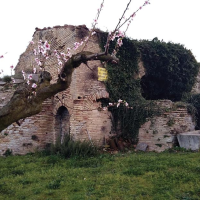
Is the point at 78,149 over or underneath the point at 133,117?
underneath

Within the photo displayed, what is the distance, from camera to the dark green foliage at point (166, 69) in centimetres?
1103

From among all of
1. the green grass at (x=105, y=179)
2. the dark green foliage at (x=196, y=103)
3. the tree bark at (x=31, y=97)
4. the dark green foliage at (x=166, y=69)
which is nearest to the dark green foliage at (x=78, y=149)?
the green grass at (x=105, y=179)

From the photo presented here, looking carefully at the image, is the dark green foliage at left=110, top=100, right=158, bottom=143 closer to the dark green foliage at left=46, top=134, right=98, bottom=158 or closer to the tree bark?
the dark green foliage at left=46, top=134, right=98, bottom=158

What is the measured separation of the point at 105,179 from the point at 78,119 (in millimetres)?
3575

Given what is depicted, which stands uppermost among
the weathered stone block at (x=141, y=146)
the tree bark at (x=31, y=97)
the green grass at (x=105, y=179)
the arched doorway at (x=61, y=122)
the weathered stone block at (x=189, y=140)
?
the tree bark at (x=31, y=97)

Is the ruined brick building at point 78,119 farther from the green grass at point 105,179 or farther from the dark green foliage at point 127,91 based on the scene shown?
the green grass at point 105,179

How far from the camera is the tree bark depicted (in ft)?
11.2

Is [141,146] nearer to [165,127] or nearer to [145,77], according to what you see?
[165,127]

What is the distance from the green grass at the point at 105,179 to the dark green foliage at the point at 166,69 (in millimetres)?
5457

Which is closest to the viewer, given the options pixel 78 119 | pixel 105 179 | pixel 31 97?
pixel 31 97

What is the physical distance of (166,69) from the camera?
37.4ft

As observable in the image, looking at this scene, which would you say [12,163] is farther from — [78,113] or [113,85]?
[113,85]

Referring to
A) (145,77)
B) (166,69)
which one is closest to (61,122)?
(145,77)

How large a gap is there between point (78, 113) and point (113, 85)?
1884 millimetres
